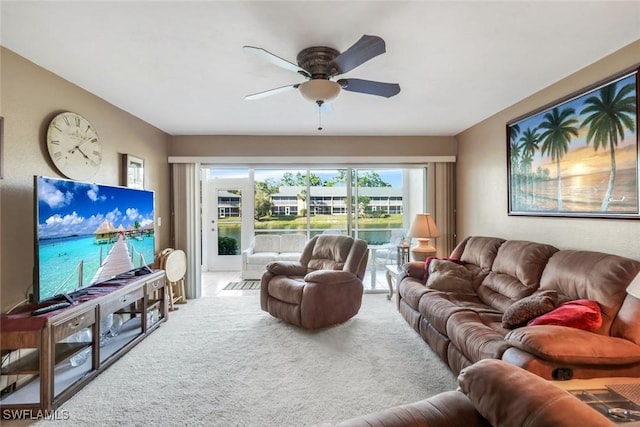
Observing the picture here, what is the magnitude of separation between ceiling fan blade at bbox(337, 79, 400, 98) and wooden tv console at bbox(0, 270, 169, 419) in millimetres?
2481

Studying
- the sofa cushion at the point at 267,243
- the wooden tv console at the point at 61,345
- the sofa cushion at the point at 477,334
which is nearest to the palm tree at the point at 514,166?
the sofa cushion at the point at 477,334

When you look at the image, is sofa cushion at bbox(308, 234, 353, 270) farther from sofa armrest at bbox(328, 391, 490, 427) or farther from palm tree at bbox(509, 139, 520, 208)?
sofa armrest at bbox(328, 391, 490, 427)

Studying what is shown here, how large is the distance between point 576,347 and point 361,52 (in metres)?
1.95

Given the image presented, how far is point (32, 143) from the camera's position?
7.52 ft

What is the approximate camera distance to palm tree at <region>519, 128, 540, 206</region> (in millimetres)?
2986

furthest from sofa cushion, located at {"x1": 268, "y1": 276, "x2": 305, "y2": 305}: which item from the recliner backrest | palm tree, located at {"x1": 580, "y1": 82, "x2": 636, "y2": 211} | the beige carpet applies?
palm tree, located at {"x1": 580, "y1": 82, "x2": 636, "y2": 211}

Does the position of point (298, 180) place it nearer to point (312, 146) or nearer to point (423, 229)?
point (312, 146)

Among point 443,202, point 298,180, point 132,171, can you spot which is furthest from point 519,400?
point 298,180

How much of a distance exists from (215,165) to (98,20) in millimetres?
2839

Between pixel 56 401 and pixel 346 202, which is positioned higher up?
pixel 346 202

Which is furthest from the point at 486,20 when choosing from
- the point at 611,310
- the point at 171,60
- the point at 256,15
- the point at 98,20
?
the point at 98,20

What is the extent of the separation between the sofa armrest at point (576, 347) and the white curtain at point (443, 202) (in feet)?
9.99

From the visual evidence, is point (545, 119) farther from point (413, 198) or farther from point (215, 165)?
point (215, 165)

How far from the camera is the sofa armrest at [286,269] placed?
3621mm
